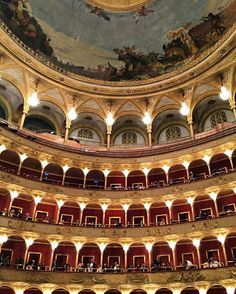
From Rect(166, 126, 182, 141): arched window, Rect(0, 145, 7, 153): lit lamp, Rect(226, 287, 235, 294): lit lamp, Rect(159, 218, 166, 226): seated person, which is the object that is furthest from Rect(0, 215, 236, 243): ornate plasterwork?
Rect(166, 126, 182, 141): arched window

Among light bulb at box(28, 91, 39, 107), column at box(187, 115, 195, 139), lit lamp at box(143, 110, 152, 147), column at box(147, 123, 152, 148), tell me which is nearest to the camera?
light bulb at box(28, 91, 39, 107)

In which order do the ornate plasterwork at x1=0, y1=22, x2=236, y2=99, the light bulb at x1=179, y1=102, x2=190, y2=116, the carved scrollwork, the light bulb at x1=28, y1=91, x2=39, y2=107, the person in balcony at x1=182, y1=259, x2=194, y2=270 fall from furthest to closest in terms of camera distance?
the light bulb at x1=179, y1=102, x2=190, y2=116 → the light bulb at x1=28, y1=91, x2=39, y2=107 → the ornate plasterwork at x1=0, y1=22, x2=236, y2=99 → the person in balcony at x1=182, y1=259, x2=194, y2=270 → the carved scrollwork

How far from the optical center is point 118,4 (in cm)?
3045

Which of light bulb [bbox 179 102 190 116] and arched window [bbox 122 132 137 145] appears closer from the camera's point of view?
light bulb [bbox 179 102 190 116]

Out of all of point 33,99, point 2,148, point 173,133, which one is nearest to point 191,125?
point 173,133

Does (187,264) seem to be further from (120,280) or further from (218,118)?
(218,118)

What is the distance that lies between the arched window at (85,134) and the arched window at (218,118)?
13.0m

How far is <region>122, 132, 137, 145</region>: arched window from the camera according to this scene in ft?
108

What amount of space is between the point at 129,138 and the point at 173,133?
4.84 m

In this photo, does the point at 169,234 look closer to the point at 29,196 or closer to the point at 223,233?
the point at 223,233

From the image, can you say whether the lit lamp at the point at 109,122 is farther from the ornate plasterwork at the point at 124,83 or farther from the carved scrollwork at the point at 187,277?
the carved scrollwork at the point at 187,277

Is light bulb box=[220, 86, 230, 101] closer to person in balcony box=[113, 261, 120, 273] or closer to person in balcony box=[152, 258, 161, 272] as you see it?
person in balcony box=[152, 258, 161, 272]

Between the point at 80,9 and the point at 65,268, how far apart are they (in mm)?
23972

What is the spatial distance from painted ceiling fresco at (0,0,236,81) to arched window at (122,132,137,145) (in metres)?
6.15
